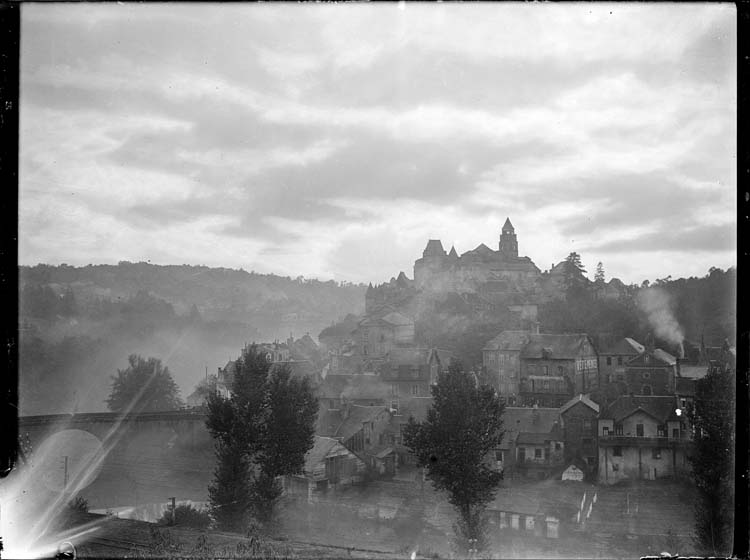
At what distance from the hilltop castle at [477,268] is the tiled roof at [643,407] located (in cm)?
161

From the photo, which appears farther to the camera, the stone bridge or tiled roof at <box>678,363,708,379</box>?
the stone bridge

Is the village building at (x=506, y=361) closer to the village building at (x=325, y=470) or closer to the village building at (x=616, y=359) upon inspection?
the village building at (x=616, y=359)

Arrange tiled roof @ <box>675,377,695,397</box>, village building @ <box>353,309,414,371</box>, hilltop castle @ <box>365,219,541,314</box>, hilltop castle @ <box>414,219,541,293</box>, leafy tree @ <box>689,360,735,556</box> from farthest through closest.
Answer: village building @ <box>353,309,414,371</box>, hilltop castle @ <box>365,219,541,314</box>, hilltop castle @ <box>414,219,541,293</box>, tiled roof @ <box>675,377,695,397</box>, leafy tree @ <box>689,360,735,556</box>

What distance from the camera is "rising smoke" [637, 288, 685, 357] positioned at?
5391mm

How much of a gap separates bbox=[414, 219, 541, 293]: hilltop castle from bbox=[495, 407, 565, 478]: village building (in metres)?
1.54

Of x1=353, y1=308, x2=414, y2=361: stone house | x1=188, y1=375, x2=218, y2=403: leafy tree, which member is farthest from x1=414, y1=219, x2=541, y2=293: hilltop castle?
x1=188, y1=375, x2=218, y2=403: leafy tree

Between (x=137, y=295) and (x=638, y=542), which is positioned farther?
(x=137, y=295)

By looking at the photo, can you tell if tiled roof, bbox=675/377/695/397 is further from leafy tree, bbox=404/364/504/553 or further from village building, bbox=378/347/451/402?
village building, bbox=378/347/451/402

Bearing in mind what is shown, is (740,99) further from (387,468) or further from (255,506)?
(255,506)

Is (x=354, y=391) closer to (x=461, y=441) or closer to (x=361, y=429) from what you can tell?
(x=361, y=429)

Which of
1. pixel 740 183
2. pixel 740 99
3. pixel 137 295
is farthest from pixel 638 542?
pixel 137 295

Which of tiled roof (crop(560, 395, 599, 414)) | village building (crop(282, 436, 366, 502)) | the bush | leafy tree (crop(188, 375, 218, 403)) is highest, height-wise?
leafy tree (crop(188, 375, 218, 403))

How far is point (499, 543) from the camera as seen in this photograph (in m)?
5.21

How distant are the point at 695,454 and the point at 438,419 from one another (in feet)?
8.28
